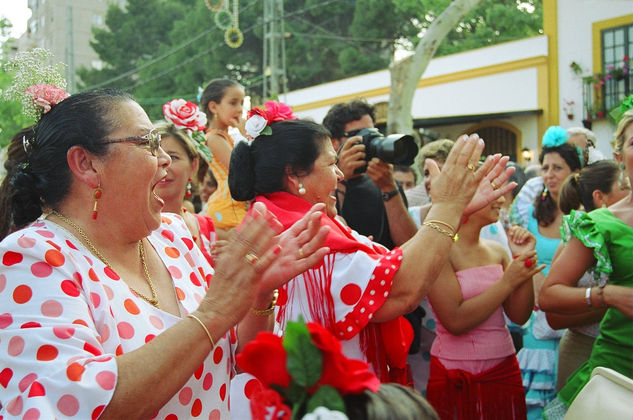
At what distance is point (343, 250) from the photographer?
6.30ft

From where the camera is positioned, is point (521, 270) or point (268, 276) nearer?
point (268, 276)

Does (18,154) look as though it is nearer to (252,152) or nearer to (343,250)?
(252,152)

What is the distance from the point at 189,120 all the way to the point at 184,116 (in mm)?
35

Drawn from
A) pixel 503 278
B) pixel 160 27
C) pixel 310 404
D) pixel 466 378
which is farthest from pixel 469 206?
pixel 160 27

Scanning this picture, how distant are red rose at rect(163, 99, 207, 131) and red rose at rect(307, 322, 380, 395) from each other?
239 cm

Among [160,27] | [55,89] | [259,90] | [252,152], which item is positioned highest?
[160,27]

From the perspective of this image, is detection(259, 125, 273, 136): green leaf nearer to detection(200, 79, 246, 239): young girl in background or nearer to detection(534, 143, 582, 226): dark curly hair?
detection(200, 79, 246, 239): young girl in background

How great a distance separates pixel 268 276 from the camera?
62.6 inches

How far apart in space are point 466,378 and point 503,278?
49 cm

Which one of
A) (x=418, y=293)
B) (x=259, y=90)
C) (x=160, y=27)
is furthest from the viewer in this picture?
(x=160, y=27)

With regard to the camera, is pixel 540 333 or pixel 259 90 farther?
pixel 259 90

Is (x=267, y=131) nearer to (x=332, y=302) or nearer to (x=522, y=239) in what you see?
(x=332, y=302)

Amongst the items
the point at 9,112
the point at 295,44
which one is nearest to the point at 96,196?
the point at 9,112

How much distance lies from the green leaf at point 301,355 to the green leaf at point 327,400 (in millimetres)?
24
